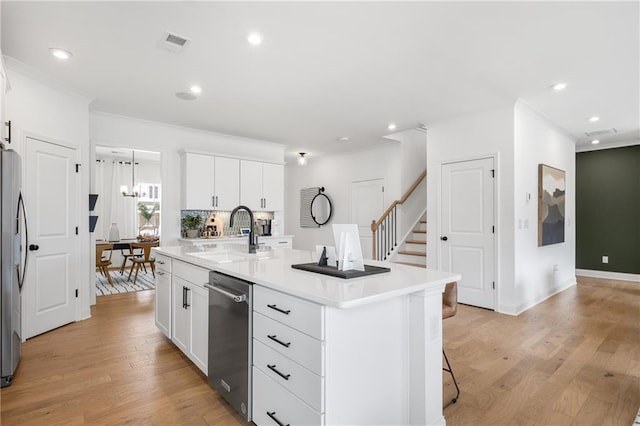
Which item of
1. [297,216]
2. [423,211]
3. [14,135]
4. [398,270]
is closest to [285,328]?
[398,270]

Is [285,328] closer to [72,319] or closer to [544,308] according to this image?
[72,319]

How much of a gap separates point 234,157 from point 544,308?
510cm

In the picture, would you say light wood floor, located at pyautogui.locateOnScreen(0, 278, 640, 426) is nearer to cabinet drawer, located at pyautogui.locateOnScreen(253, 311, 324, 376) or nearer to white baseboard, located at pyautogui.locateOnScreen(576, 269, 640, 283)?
cabinet drawer, located at pyautogui.locateOnScreen(253, 311, 324, 376)

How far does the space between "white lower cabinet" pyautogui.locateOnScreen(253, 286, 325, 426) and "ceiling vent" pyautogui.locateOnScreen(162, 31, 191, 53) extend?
2.12 metres

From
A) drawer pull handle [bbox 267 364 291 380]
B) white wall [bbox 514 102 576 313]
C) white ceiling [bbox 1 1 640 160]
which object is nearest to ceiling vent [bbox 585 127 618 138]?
white wall [bbox 514 102 576 313]

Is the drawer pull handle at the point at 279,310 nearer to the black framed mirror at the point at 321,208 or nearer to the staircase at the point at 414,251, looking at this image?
the staircase at the point at 414,251

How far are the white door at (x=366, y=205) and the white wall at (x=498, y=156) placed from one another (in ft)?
7.13

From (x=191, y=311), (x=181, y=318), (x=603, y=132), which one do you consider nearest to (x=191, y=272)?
(x=191, y=311)

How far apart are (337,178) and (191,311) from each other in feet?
19.0

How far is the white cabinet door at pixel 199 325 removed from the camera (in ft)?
7.66

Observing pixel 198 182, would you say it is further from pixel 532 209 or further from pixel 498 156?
pixel 532 209

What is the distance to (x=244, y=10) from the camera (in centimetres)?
231

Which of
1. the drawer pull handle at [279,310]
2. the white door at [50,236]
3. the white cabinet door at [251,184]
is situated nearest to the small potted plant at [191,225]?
the white cabinet door at [251,184]

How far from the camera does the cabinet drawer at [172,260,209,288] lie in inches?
93.1
